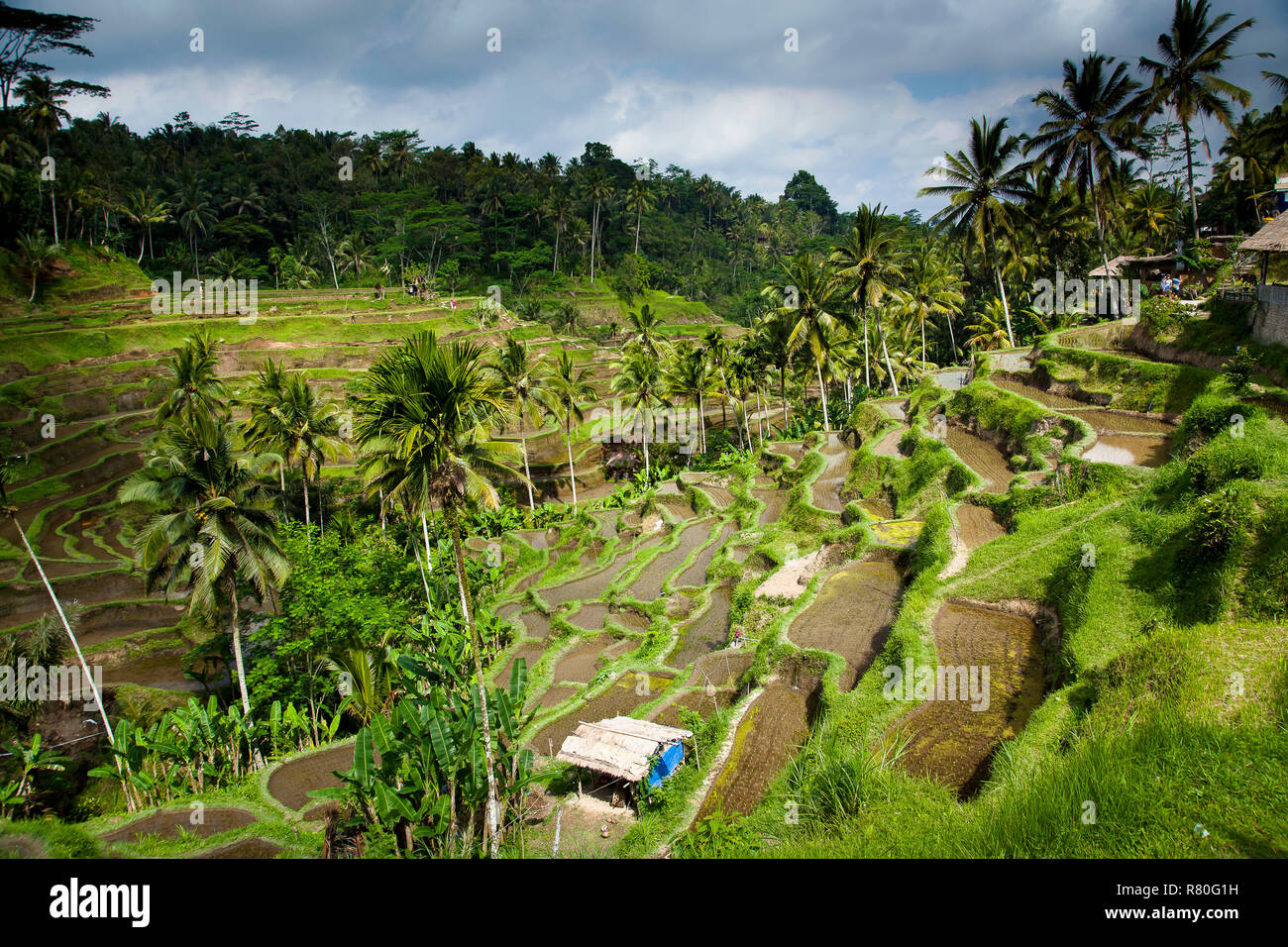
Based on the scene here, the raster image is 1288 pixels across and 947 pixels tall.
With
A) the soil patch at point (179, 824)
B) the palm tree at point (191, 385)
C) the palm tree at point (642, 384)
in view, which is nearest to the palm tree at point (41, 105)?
the palm tree at point (191, 385)

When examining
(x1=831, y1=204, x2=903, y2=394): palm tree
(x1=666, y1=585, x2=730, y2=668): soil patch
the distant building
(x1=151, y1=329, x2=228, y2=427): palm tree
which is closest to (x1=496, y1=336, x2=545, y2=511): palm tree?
(x1=151, y1=329, x2=228, y2=427): palm tree

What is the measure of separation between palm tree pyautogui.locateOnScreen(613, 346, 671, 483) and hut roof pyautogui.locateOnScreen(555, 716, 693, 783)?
3525cm

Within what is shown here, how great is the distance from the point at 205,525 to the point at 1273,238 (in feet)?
116

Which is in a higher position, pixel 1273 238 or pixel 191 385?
pixel 1273 238

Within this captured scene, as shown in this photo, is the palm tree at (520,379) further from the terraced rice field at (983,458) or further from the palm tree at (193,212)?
the palm tree at (193,212)

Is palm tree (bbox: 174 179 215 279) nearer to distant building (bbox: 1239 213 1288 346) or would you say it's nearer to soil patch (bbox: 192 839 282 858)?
soil patch (bbox: 192 839 282 858)

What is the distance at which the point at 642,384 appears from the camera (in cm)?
5050

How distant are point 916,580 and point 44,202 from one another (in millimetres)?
84994

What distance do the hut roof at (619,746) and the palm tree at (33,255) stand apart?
215 feet

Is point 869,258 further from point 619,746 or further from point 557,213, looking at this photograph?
point 557,213

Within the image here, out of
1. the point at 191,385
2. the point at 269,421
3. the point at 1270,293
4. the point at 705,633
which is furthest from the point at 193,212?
the point at 1270,293
